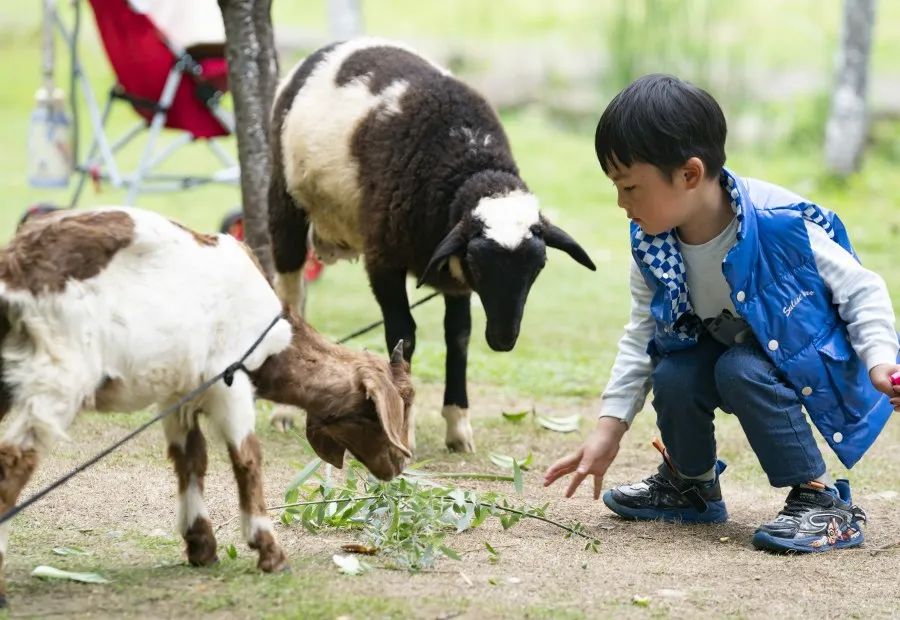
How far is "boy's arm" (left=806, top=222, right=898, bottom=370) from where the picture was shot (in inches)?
142

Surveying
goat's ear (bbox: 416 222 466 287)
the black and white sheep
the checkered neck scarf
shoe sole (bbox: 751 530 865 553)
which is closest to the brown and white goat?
the checkered neck scarf

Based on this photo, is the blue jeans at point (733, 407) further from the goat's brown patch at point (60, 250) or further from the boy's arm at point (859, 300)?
the goat's brown patch at point (60, 250)

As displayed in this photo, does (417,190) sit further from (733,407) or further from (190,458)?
(190,458)

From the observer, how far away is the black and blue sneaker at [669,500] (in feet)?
13.7

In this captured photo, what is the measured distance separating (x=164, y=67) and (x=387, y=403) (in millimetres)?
5838

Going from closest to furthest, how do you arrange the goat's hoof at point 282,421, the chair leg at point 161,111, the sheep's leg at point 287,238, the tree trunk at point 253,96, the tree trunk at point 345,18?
the goat's hoof at point 282,421
the tree trunk at point 253,96
the sheep's leg at point 287,238
the chair leg at point 161,111
the tree trunk at point 345,18

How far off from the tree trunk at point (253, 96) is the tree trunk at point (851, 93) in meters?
7.70

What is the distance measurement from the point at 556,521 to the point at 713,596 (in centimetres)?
86

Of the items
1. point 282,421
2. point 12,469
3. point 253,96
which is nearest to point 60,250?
point 12,469

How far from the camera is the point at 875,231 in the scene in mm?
11172

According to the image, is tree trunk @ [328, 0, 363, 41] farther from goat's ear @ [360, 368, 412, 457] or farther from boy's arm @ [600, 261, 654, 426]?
goat's ear @ [360, 368, 412, 457]

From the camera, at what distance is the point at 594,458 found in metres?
3.82

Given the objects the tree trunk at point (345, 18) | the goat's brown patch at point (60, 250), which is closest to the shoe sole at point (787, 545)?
the goat's brown patch at point (60, 250)

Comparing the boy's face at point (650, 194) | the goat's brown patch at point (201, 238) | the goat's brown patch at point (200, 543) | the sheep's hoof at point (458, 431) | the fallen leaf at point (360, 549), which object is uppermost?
the boy's face at point (650, 194)
